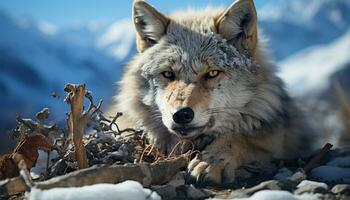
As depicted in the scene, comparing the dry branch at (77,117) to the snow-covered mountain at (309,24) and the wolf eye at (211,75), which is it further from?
the snow-covered mountain at (309,24)

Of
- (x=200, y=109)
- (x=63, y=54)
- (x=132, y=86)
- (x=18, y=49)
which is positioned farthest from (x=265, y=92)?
(x=63, y=54)

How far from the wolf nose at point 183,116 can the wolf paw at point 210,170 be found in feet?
0.97

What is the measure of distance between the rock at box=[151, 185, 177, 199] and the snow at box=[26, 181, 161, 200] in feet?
1.24

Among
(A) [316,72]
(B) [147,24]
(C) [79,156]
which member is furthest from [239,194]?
(A) [316,72]

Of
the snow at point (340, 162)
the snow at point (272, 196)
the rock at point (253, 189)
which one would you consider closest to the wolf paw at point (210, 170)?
the rock at point (253, 189)

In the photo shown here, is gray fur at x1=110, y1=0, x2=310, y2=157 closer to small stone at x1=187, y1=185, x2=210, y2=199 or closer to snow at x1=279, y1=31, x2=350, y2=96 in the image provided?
snow at x1=279, y1=31, x2=350, y2=96

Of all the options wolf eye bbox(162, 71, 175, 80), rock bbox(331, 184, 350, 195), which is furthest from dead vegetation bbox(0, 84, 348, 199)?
wolf eye bbox(162, 71, 175, 80)

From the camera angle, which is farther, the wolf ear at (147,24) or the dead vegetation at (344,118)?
the dead vegetation at (344,118)

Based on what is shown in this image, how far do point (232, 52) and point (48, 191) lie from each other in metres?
2.35

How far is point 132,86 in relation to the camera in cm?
492

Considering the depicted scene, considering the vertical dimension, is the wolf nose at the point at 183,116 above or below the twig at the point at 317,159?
above

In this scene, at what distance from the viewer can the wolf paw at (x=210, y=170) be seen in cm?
372

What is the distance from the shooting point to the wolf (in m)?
4.16

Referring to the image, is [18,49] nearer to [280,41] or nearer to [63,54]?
[63,54]
